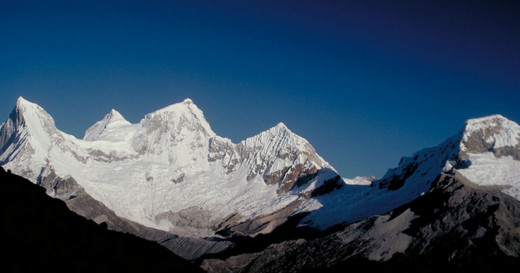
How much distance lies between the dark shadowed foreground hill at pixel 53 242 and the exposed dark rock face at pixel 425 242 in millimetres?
57962

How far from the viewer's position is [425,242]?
9669 centimetres

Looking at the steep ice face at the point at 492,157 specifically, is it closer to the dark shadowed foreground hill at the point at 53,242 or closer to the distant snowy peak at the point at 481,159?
the distant snowy peak at the point at 481,159

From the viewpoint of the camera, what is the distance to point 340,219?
620ft

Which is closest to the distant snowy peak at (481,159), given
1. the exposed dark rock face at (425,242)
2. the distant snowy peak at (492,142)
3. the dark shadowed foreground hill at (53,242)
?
the distant snowy peak at (492,142)

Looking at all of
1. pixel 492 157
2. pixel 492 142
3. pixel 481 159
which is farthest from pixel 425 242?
pixel 492 142

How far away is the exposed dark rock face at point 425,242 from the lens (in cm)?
8556

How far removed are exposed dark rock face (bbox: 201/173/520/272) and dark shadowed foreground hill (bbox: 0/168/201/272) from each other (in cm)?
5796

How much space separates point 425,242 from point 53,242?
79971mm

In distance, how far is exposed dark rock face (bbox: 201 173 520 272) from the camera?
85.6 metres

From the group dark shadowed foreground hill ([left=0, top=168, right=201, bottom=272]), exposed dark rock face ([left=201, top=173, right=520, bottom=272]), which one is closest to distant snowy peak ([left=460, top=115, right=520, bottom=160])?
exposed dark rock face ([left=201, top=173, right=520, bottom=272])

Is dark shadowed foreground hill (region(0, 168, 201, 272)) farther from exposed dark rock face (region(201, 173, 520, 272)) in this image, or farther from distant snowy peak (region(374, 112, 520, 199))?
distant snowy peak (region(374, 112, 520, 199))

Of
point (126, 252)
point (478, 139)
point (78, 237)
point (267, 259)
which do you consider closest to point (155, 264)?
point (126, 252)

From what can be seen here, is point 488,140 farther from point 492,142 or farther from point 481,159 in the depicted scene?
point 481,159

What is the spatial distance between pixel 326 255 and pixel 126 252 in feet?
239
